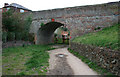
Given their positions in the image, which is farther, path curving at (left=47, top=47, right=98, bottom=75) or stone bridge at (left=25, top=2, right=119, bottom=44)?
stone bridge at (left=25, top=2, right=119, bottom=44)

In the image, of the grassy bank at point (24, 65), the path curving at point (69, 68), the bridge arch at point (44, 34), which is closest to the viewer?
the grassy bank at point (24, 65)

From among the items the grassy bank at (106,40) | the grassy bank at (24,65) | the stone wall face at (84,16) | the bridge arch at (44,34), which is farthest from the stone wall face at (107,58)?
the bridge arch at (44,34)

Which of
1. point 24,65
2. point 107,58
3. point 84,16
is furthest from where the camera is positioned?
point 84,16

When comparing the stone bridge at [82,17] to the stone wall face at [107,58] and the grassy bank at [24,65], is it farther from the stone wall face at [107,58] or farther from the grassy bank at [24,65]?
the grassy bank at [24,65]

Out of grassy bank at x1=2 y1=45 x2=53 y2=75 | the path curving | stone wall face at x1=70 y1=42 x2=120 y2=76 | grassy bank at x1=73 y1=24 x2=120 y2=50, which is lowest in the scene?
the path curving

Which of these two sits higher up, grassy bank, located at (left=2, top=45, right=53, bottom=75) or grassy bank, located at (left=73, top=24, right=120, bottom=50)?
grassy bank, located at (left=73, top=24, right=120, bottom=50)

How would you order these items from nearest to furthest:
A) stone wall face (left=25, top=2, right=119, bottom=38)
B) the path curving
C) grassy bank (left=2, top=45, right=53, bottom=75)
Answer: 1. grassy bank (left=2, top=45, right=53, bottom=75)
2. the path curving
3. stone wall face (left=25, top=2, right=119, bottom=38)

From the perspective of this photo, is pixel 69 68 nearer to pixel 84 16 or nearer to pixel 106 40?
pixel 106 40

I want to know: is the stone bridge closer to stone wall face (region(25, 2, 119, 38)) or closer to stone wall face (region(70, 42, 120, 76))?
stone wall face (region(25, 2, 119, 38))

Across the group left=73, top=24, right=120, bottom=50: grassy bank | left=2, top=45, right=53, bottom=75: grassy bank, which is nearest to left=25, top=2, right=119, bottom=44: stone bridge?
left=73, top=24, right=120, bottom=50: grassy bank

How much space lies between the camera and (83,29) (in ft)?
37.5

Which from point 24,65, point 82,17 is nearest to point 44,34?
point 82,17

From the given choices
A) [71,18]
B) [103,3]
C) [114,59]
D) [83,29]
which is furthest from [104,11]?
[114,59]

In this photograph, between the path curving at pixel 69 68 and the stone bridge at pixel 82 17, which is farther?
the stone bridge at pixel 82 17
